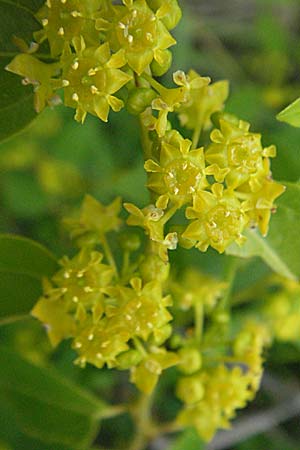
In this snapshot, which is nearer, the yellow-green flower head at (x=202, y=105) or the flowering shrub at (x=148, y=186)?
the flowering shrub at (x=148, y=186)

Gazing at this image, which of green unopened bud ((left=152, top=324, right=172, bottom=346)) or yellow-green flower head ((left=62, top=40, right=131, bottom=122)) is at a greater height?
yellow-green flower head ((left=62, top=40, right=131, bottom=122))

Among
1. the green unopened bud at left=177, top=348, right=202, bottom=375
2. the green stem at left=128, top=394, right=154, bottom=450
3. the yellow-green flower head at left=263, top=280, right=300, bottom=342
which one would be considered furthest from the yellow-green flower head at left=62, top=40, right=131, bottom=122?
the yellow-green flower head at left=263, top=280, right=300, bottom=342

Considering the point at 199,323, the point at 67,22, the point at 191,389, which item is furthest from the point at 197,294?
the point at 67,22

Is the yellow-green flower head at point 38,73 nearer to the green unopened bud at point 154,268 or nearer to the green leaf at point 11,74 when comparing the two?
the green leaf at point 11,74

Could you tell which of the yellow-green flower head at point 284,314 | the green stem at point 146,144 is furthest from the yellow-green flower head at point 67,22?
the yellow-green flower head at point 284,314

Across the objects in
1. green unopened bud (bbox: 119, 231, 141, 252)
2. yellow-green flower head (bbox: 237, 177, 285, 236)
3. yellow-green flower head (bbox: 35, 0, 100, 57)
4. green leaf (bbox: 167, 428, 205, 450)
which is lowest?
green leaf (bbox: 167, 428, 205, 450)

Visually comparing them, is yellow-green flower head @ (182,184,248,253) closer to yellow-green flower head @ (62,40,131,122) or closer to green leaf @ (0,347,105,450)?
yellow-green flower head @ (62,40,131,122)
